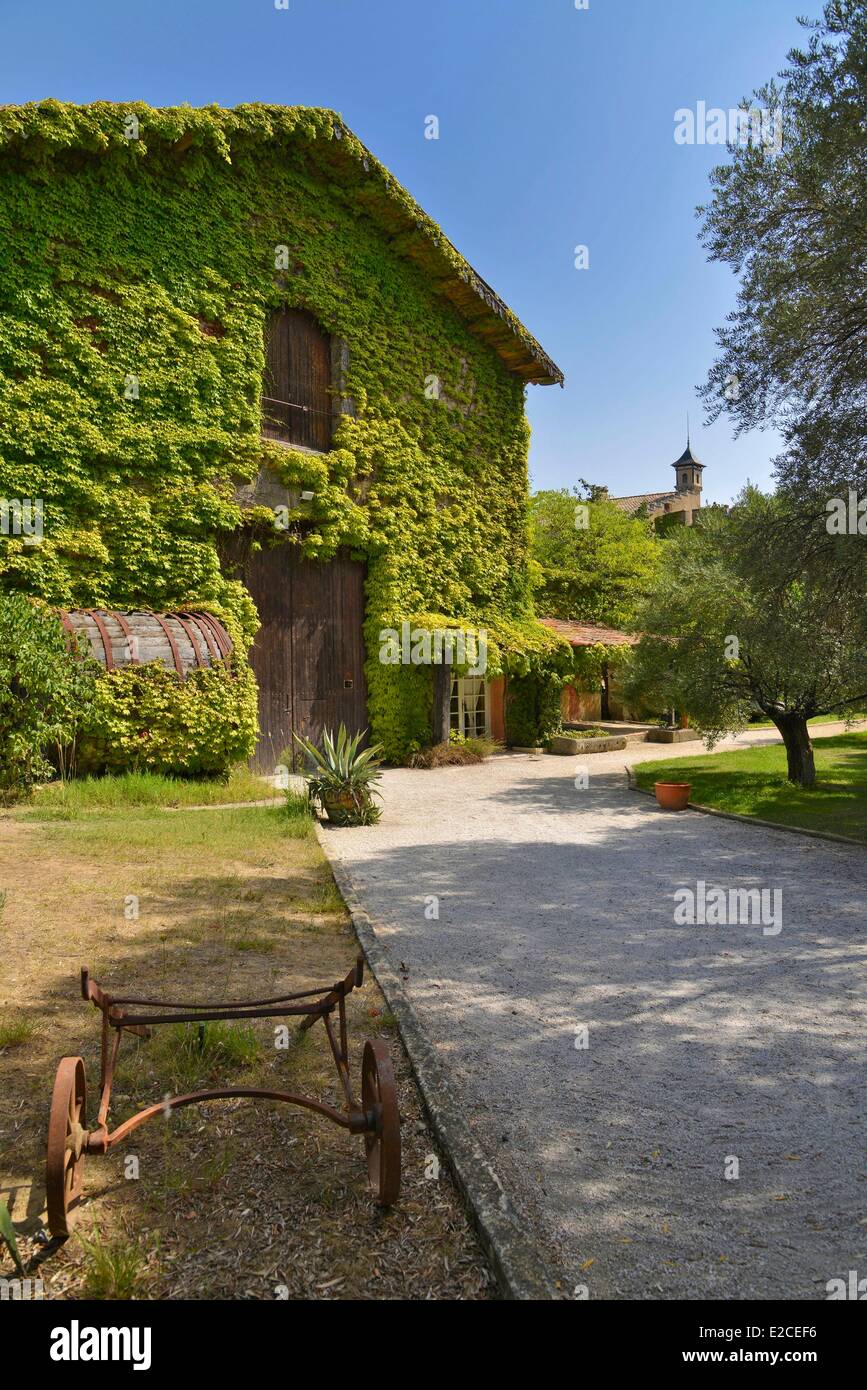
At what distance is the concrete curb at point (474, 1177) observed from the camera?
2.45 metres

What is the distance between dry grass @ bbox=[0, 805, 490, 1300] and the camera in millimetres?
2545

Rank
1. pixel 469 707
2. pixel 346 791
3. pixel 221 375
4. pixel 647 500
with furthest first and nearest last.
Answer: pixel 647 500 → pixel 469 707 → pixel 221 375 → pixel 346 791

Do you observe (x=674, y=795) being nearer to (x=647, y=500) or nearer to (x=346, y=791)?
(x=346, y=791)

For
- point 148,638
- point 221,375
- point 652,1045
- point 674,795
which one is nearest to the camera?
point 652,1045

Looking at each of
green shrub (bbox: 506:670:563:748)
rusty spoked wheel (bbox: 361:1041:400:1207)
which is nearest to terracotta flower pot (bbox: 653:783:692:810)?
green shrub (bbox: 506:670:563:748)

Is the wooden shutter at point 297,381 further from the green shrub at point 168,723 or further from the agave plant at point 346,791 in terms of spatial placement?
the agave plant at point 346,791

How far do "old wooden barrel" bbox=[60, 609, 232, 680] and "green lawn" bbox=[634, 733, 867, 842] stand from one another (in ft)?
24.7

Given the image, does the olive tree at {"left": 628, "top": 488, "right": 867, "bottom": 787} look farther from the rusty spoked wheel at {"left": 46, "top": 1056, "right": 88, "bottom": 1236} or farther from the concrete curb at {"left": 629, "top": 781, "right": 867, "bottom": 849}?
the rusty spoked wheel at {"left": 46, "top": 1056, "right": 88, "bottom": 1236}

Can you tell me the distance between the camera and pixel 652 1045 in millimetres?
4234

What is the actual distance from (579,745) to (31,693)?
12138 millimetres

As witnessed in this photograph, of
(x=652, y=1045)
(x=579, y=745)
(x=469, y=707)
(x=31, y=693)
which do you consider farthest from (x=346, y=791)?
(x=579, y=745)

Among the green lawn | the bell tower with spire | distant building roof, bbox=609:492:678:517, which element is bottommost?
the green lawn

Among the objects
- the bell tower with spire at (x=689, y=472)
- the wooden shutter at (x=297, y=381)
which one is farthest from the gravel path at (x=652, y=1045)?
the bell tower with spire at (x=689, y=472)
